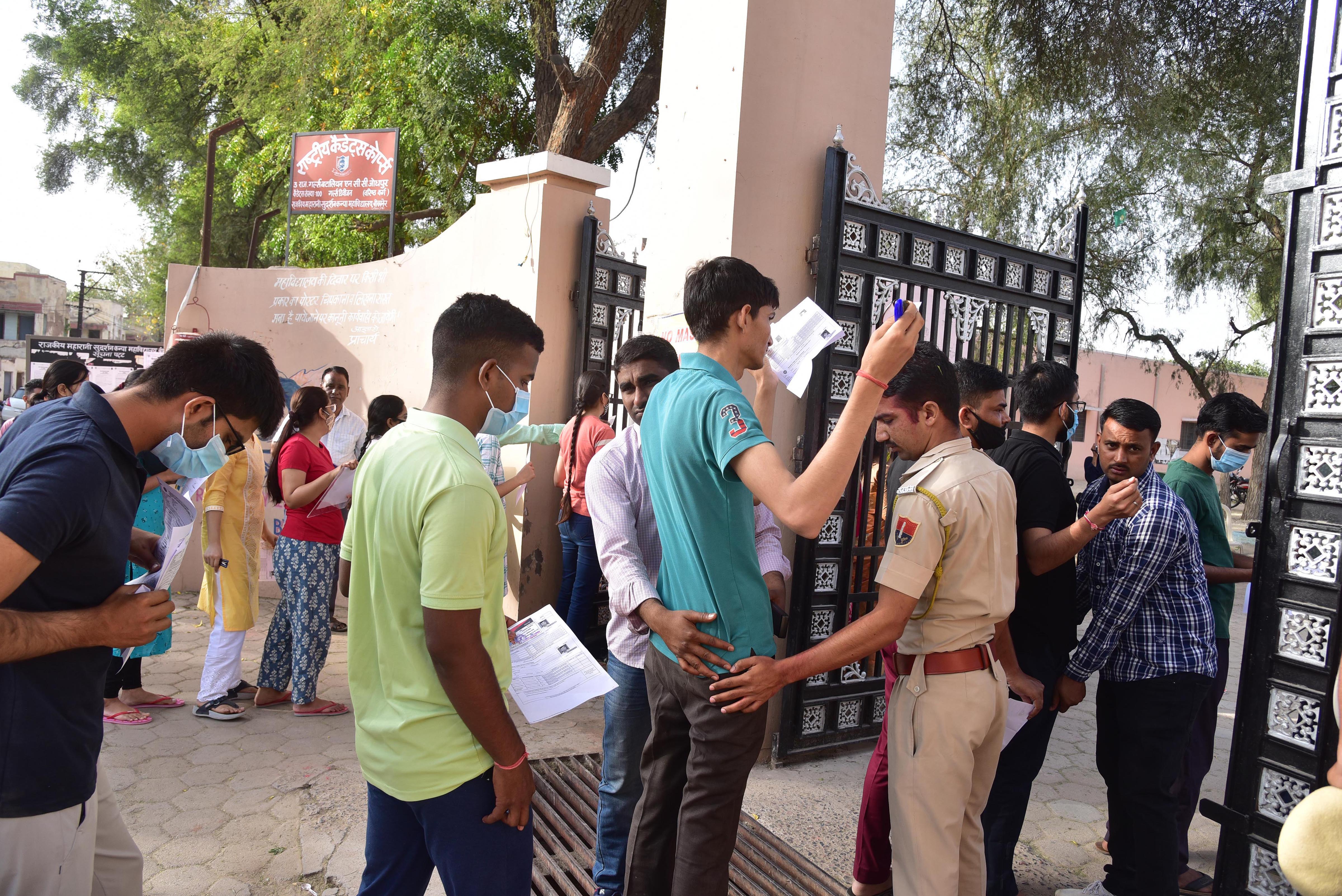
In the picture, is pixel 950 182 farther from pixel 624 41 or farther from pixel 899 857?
pixel 899 857

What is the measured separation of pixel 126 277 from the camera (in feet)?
111

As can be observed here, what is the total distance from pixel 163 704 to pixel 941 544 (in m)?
4.51

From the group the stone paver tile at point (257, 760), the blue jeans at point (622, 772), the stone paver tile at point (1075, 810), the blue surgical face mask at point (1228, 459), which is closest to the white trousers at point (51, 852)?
the blue jeans at point (622, 772)

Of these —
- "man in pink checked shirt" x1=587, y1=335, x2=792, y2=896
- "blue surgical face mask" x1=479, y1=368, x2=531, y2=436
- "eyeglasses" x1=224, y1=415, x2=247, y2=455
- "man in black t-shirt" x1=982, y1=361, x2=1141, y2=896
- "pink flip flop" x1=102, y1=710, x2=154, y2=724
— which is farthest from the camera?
"pink flip flop" x1=102, y1=710, x2=154, y2=724

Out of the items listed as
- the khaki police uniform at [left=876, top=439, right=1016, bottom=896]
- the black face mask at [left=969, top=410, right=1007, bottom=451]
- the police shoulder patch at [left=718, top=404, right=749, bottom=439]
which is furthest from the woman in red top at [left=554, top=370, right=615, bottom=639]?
the police shoulder patch at [left=718, top=404, right=749, bottom=439]

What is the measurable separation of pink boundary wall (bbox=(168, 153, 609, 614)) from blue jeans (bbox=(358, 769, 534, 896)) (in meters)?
4.15

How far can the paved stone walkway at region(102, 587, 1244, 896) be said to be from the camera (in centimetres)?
318

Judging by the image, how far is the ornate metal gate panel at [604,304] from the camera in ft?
19.9

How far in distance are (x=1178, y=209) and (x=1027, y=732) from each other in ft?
39.1

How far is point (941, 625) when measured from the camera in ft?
7.79

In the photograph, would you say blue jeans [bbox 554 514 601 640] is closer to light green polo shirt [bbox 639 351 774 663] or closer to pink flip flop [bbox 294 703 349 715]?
pink flip flop [bbox 294 703 349 715]

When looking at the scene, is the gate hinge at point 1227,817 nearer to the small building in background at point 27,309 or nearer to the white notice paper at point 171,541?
the white notice paper at point 171,541

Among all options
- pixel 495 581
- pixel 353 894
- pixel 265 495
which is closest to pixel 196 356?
pixel 495 581

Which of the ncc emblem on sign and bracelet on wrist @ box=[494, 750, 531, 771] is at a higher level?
the ncc emblem on sign
